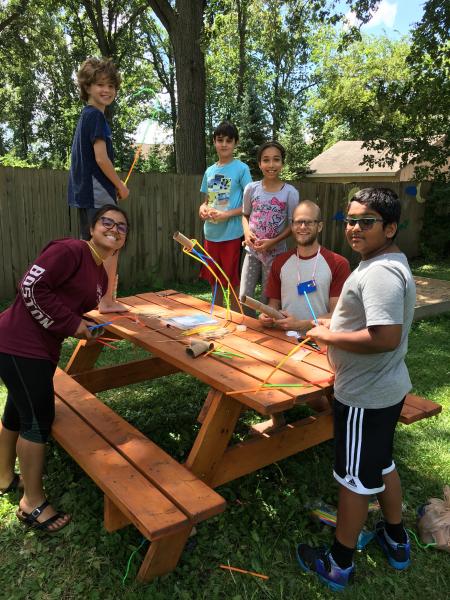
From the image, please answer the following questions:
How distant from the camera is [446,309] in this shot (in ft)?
21.4

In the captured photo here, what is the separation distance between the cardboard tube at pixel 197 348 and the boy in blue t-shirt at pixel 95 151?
1014 mm

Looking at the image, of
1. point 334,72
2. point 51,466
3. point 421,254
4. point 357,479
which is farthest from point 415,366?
point 334,72

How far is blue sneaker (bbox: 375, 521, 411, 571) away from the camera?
2184mm

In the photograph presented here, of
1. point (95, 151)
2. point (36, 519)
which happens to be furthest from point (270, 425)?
point (95, 151)

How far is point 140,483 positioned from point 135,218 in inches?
230

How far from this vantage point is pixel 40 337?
2209 millimetres

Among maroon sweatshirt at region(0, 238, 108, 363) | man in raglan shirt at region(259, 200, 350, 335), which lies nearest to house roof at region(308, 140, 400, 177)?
man in raglan shirt at region(259, 200, 350, 335)

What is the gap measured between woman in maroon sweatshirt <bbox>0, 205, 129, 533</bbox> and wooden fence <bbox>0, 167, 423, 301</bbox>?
4.38 metres

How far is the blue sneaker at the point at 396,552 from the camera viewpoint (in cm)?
218

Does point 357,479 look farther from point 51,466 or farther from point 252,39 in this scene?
point 252,39

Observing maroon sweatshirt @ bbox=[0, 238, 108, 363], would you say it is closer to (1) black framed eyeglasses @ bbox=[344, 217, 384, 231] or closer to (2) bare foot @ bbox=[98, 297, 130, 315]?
(2) bare foot @ bbox=[98, 297, 130, 315]

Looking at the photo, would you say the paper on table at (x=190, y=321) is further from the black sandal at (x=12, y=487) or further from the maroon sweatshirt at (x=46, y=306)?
the black sandal at (x=12, y=487)

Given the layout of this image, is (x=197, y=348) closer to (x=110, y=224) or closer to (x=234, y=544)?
(x=110, y=224)

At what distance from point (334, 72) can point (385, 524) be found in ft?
119
